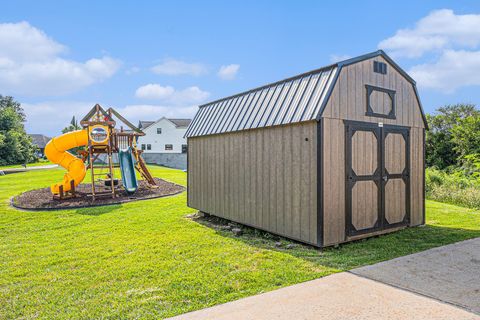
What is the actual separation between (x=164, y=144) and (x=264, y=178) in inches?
1305

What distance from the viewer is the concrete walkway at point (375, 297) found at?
2.80m

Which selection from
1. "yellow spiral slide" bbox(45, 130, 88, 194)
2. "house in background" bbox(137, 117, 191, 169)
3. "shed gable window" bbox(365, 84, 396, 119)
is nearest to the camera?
"shed gable window" bbox(365, 84, 396, 119)

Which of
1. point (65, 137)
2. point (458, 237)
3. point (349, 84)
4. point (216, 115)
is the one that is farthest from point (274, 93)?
point (65, 137)

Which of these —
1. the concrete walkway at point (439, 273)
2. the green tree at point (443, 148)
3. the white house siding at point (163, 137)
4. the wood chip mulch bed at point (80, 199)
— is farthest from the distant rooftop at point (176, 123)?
the concrete walkway at point (439, 273)

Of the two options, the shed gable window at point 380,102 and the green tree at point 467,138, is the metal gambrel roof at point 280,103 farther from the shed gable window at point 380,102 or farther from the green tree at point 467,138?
the green tree at point 467,138

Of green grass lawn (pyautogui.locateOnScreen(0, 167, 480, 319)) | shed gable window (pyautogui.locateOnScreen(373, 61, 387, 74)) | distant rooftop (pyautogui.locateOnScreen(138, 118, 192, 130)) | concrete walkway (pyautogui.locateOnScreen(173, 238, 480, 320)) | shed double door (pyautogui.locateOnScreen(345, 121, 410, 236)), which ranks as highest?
distant rooftop (pyautogui.locateOnScreen(138, 118, 192, 130))

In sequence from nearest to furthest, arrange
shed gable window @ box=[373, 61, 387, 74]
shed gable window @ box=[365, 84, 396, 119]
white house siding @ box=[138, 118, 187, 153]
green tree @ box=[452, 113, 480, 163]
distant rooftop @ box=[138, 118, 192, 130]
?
1. shed gable window @ box=[365, 84, 396, 119]
2. shed gable window @ box=[373, 61, 387, 74]
3. green tree @ box=[452, 113, 480, 163]
4. white house siding @ box=[138, 118, 187, 153]
5. distant rooftop @ box=[138, 118, 192, 130]

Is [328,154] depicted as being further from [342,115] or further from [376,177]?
[376,177]

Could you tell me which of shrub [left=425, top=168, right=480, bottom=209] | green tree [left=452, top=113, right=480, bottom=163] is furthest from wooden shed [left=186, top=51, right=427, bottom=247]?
green tree [left=452, top=113, right=480, bottom=163]

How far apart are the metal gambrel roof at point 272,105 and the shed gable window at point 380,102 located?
1.03 metres

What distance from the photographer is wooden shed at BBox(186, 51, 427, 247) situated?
4.87 metres

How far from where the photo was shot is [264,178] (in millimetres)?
5863

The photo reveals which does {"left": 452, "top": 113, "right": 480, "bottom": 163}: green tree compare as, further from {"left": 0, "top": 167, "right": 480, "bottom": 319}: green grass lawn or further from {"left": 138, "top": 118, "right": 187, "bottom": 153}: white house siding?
{"left": 138, "top": 118, "right": 187, "bottom": 153}: white house siding

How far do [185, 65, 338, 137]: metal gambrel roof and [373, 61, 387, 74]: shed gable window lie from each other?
43.1 inches
